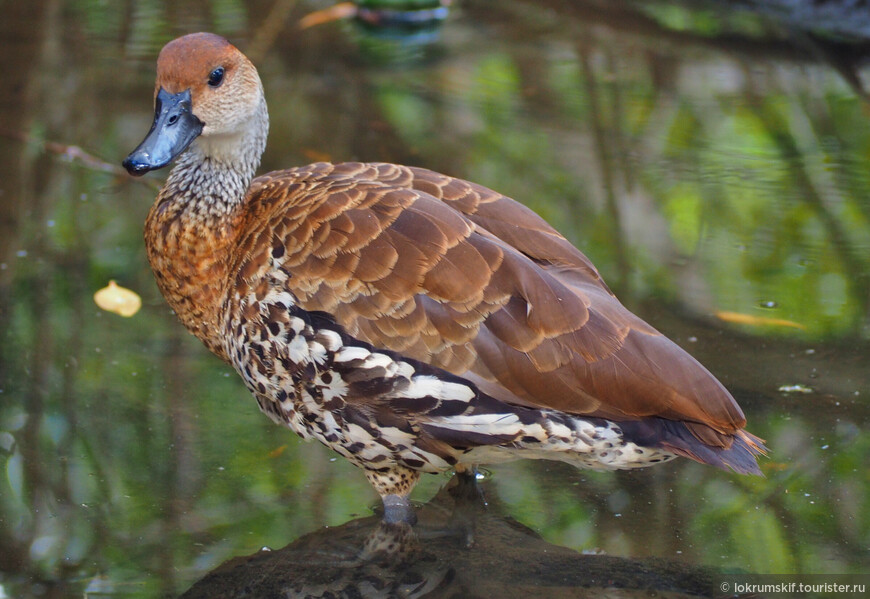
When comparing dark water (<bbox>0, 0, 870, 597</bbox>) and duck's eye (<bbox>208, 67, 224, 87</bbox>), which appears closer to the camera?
dark water (<bbox>0, 0, 870, 597</bbox>)

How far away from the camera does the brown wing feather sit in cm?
310

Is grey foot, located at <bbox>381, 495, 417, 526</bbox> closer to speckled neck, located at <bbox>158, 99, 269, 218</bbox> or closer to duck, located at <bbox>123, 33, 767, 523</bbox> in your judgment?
duck, located at <bbox>123, 33, 767, 523</bbox>

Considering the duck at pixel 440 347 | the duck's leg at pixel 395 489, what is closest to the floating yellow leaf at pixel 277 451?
the duck at pixel 440 347

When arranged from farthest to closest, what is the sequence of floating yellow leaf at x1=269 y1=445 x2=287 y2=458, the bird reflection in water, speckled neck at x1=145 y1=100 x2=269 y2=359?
floating yellow leaf at x1=269 y1=445 x2=287 y2=458
speckled neck at x1=145 y1=100 x2=269 y2=359
the bird reflection in water

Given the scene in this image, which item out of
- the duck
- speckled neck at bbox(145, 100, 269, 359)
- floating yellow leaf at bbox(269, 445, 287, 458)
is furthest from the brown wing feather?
floating yellow leaf at bbox(269, 445, 287, 458)

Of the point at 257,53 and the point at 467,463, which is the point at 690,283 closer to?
the point at 467,463

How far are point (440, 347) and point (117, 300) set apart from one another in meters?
1.93

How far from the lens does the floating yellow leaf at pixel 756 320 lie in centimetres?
448

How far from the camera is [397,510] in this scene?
3459 mm

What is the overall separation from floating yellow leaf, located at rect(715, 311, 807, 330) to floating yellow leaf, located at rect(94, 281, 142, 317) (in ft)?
8.18

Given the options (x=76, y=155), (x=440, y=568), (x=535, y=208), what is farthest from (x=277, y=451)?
(x=76, y=155)

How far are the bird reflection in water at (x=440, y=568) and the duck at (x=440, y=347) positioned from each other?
0.18 meters

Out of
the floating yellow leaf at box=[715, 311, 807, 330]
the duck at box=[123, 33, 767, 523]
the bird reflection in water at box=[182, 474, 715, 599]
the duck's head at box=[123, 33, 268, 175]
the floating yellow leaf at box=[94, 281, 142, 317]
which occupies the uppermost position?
the duck's head at box=[123, 33, 268, 175]

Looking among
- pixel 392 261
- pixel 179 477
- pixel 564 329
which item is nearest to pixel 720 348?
pixel 564 329
